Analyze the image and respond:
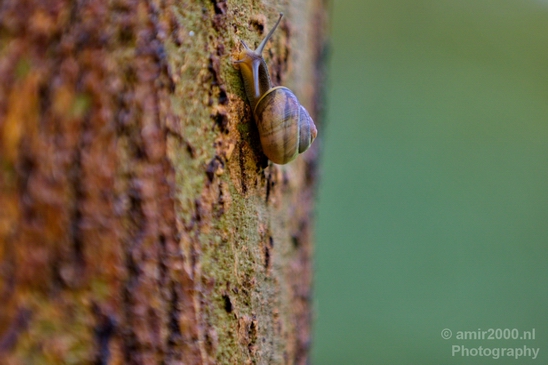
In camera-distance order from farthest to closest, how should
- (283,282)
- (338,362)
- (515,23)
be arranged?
(515,23) → (338,362) → (283,282)

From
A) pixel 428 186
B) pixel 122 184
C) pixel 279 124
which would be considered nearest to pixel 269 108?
pixel 279 124

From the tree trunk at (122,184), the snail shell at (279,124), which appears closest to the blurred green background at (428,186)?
the snail shell at (279,124)

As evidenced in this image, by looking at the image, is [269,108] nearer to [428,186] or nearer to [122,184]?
[122,184]

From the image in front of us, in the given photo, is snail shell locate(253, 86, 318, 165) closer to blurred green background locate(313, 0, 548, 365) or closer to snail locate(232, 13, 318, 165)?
snail locate(232, 13, 318, 165)

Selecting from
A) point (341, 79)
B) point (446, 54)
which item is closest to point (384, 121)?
point (341, 79)

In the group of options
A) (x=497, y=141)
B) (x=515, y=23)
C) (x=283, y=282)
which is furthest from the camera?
(x=515, y=23)

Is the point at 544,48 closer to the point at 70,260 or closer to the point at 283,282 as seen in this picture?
the point at 283,282

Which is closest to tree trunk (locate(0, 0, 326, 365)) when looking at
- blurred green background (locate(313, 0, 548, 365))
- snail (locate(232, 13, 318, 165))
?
snail (locate(232, 13, 318, 165))
